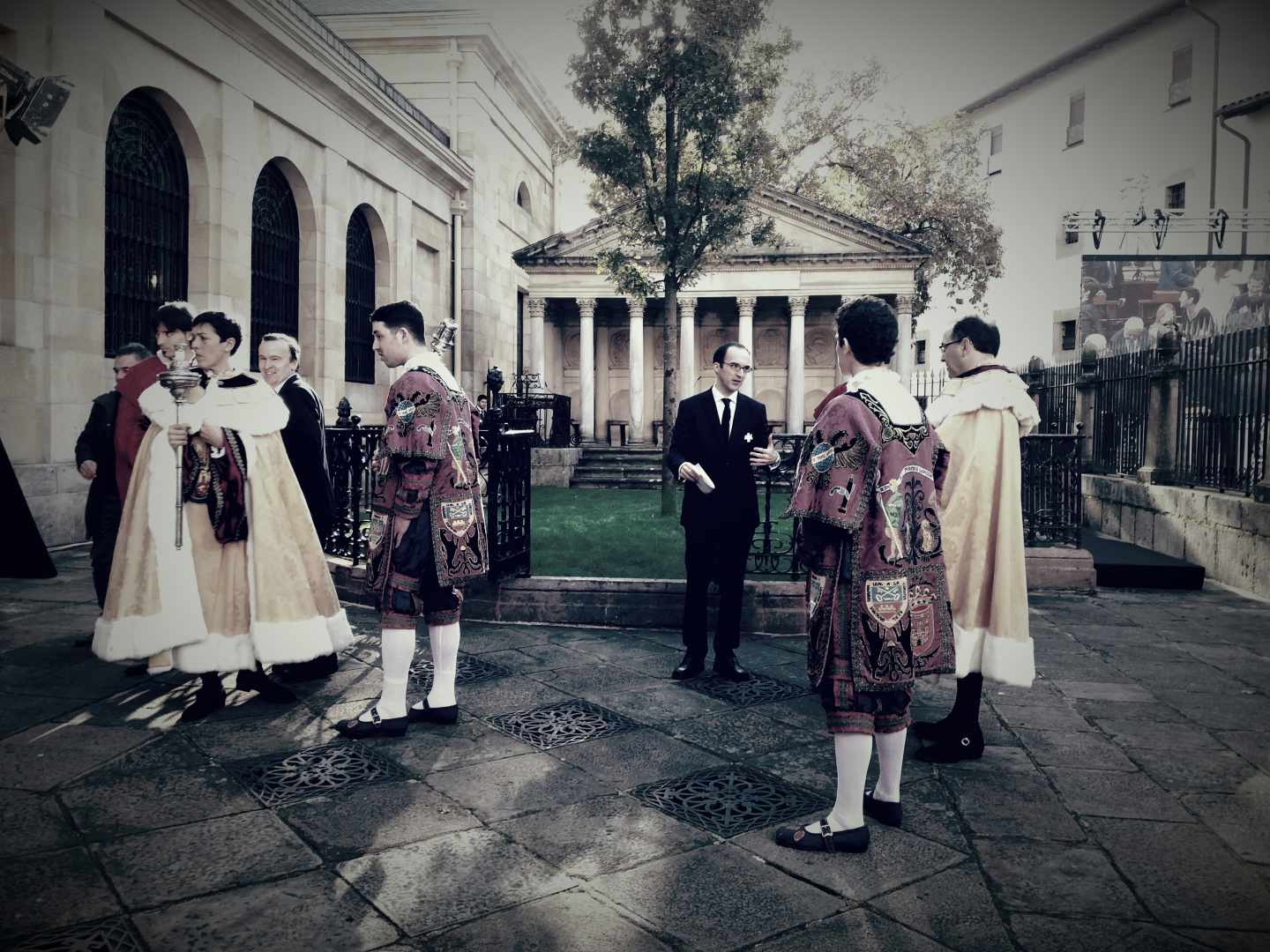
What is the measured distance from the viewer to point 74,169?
1044 cm

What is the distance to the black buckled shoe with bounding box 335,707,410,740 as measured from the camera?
14.0 ft

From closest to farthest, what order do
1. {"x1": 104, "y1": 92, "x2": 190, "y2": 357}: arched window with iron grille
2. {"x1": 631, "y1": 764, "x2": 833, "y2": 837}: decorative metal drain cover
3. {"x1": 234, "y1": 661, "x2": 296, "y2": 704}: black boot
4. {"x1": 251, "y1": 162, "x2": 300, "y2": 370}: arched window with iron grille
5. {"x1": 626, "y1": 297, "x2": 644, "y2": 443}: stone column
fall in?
1. {"x1": 631, "y1": 764, "x2": 833, "y2": 837}: decorative metal drain cover
2. {"x1": 234, "y1": 661, "x2": 296, "y2": 704}: black boot
3. {"x1": 104, "y1": 92, "x2": 190, "y2": 357}: arched window with iron grille
4. {"x1": 251, "y1": 162, "x2": 300, "y2": 370}: arched window with iron grille
5. {"x1": 626, "y1": 297, "x2": 644, "y2": 443}: stone column

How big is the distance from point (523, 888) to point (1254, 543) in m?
8.53

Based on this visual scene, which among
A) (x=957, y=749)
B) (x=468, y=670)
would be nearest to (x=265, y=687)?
(x=468, y=670)

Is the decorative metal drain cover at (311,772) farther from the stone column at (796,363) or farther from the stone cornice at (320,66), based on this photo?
the stone column at (796,363)

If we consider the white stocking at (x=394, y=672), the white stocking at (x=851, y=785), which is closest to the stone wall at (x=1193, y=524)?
the white stocking at (x=851, y=785)

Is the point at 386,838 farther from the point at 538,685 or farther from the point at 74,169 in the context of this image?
the point at 74,169

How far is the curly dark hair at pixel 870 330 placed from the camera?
334 cm

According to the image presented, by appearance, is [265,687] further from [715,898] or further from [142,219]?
[142,219]

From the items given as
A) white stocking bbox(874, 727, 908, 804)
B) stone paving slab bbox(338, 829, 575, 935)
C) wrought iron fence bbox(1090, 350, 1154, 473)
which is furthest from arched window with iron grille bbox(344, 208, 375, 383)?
white stocking bbox(874, 727, 908, 804)

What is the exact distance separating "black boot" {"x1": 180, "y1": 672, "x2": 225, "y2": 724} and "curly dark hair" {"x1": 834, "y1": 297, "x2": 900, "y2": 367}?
3515 mm

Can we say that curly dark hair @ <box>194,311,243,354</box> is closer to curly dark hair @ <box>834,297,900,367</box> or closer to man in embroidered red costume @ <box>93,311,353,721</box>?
man in embroidered red costume @ <box>93,311,353,721</box>

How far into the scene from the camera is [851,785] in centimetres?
320

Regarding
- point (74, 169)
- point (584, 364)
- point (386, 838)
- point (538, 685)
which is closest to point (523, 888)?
point (386, 838)
